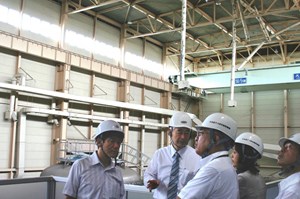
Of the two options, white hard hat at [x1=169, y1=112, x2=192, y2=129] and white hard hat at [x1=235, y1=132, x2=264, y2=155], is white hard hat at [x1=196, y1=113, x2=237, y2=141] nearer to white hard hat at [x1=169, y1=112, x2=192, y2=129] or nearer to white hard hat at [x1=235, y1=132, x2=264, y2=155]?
white hard hat at [x1=235, y1=132, x2=264, y2=155]

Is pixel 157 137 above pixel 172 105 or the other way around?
the other way around

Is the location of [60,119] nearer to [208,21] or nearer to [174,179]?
[208,21]

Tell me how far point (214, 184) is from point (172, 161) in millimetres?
1592

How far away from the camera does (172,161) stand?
11.7ft

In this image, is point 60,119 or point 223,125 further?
point 60,119

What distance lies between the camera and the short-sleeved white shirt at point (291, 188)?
2418mm

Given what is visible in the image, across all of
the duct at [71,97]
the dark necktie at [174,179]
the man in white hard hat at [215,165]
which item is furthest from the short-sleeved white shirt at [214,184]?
the duct at [71,97]

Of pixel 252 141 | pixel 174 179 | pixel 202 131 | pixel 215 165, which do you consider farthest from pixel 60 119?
pixel 215 165

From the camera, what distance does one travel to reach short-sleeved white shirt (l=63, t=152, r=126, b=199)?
287 cm

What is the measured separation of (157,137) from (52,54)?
25.7ft

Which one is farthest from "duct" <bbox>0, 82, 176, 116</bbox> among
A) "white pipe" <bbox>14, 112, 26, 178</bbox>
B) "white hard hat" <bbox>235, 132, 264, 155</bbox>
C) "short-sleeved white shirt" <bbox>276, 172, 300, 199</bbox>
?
"short-sleeved white shirt" <bbox>276, 172, 300, 199</bbox>

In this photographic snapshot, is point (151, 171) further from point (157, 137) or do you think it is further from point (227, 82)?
point (157, 137)

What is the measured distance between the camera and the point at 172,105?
19266 millimetres

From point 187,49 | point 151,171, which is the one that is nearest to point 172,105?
point 187,49
